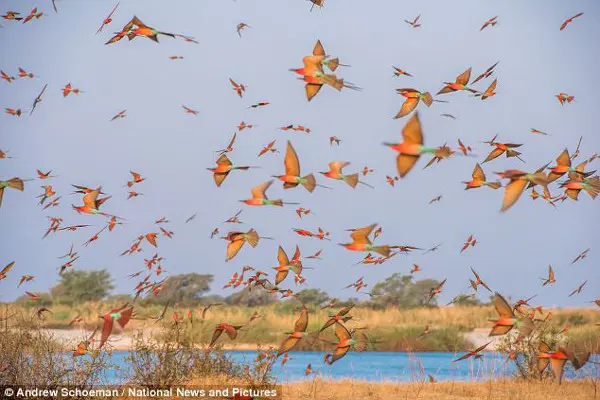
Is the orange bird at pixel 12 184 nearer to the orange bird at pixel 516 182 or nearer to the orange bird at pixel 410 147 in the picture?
the orange bird at pixel 410 147

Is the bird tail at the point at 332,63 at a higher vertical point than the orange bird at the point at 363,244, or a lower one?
higher

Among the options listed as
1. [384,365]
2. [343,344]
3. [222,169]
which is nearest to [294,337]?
[343,344]

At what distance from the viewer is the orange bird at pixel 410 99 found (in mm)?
6160

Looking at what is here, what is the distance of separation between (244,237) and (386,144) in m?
1.92

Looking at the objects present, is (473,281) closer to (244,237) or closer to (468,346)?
(244,237)

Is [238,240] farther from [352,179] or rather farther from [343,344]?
[343,344]

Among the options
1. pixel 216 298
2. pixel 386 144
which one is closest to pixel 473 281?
pixel 386 144

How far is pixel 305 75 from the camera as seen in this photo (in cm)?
550

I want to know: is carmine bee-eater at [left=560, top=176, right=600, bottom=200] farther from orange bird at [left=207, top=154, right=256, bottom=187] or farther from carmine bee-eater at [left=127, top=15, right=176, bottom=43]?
carmine bee-eater at [left=127, top=15, right=176, bottom=43]

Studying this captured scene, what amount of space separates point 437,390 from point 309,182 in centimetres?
754

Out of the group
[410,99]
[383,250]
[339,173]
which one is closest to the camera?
[383,250]

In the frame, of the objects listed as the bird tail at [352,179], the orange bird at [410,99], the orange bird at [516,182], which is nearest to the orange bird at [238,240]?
the bird tail at [352,179]

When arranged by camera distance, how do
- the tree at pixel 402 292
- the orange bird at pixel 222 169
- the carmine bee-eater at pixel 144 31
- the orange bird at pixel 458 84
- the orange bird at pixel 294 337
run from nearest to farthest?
the orange bird at pixel 294 337
the orange bird at pixel 222 169
the carmine bee-eater at pixel 144 31
the orange bird at pixel 458 84
the tree at pixel 402 292

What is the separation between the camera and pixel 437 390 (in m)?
11.2
